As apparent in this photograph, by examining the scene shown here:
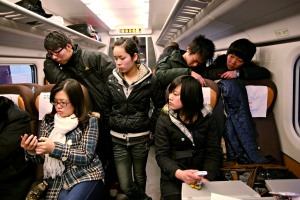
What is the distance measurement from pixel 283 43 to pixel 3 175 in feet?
9.43

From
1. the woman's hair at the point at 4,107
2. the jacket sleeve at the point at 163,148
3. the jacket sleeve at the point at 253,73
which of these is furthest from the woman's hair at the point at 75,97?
the jacket sleeve at the point at 253,73

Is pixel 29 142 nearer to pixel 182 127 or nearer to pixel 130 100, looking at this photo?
pixel 130 100

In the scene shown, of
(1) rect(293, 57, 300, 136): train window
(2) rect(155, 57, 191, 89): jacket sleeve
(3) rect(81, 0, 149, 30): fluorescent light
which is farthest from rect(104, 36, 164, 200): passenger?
(3) rect(81, 0, 149, 30): fluorescent light

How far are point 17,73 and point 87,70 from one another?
1.86 metres

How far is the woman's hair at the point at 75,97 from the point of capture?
179 cm

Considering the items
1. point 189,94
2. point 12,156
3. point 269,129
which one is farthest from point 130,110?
point 269,129

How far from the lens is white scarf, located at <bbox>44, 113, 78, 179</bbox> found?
1.73m

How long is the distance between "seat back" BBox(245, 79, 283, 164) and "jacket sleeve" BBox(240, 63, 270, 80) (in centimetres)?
6

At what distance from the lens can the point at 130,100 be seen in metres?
2.03

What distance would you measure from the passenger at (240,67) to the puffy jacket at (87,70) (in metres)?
1.22

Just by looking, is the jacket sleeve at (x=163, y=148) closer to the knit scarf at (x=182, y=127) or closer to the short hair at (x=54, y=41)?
the knit scarf at (x=182, y=127)

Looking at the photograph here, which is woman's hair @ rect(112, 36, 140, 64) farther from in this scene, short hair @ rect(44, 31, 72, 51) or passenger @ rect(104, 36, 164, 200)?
short hair @ rect(44, 31, 72, 51)

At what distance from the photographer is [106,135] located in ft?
7.90

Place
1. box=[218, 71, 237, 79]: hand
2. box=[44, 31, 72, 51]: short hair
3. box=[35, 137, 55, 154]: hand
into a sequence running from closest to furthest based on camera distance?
1. box=[35, 137, 55, 154]: hand
2. box=[44, 31, 72, 51]: short hair
3. box=[218, 71, 237, 79]: hand
